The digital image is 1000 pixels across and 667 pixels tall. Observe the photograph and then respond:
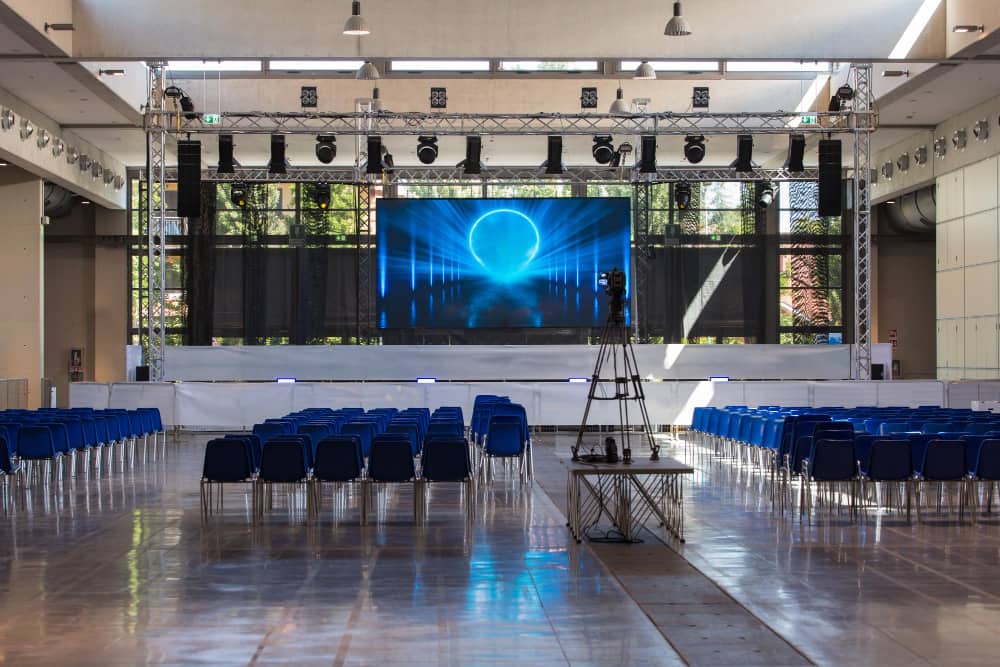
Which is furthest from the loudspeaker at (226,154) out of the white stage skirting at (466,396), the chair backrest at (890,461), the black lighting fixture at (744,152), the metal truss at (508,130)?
the chair backrest at (890,461)

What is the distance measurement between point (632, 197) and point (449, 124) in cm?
685

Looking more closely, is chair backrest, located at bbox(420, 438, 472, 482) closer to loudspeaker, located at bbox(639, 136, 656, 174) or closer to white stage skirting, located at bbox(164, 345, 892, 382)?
loudspeaker, located at bbox(639, 136, 656, 174)

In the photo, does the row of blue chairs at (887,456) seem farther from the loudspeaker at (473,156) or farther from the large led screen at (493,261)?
the large led screen at (493,261)

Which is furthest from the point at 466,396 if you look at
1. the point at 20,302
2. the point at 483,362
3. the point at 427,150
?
the point at 20,302

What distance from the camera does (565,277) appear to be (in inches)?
1065

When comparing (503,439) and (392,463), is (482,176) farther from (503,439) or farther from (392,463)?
(392,463)

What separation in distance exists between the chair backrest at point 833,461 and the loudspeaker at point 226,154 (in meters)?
13.2

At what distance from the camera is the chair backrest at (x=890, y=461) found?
409 inches

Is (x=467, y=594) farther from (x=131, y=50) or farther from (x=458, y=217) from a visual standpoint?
(x=458, y=217)

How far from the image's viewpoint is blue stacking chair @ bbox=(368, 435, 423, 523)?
33.0 feet

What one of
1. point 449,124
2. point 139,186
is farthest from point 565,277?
point 139,186

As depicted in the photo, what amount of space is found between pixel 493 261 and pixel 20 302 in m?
10.5

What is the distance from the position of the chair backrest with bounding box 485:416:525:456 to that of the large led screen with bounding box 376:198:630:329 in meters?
13.9

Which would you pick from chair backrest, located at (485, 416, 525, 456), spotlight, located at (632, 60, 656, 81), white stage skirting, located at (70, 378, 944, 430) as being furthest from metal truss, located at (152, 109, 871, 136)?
chair backrest, located at (485, 416, 525, 456)
